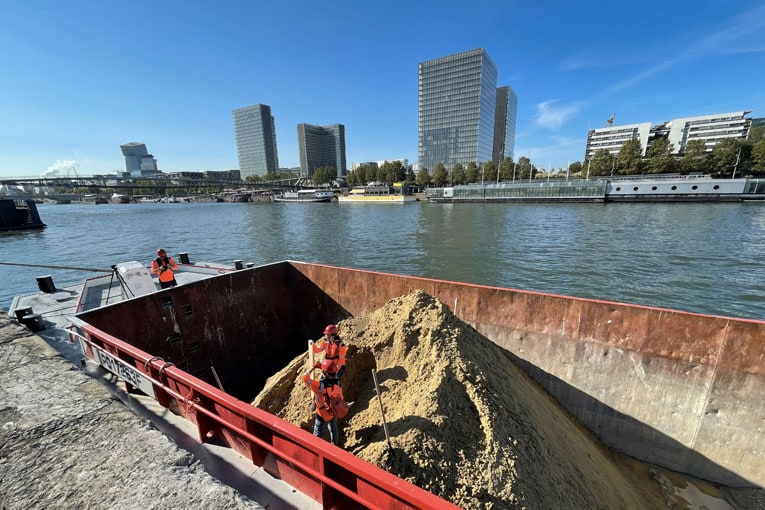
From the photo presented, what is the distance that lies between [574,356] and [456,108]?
15194cm

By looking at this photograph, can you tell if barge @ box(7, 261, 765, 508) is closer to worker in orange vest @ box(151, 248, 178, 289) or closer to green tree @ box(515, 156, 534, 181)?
worker in orange vest @ box(151, 248, 178, 289)

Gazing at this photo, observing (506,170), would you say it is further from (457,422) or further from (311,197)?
(457,422)

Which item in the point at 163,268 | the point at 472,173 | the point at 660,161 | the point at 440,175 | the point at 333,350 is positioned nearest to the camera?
the point at 333,350

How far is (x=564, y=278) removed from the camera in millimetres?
16703

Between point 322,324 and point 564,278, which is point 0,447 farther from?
point 564,278

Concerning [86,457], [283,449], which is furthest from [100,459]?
[283,449]

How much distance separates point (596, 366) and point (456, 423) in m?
4.31

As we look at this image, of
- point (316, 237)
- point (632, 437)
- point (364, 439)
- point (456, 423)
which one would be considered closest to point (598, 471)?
point (632, 437)

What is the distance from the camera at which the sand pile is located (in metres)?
3.56

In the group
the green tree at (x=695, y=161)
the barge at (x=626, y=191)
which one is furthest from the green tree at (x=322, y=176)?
the green tree at (x=695, y=161)

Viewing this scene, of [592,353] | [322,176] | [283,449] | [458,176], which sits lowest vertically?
[592,353]

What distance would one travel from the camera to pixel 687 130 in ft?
402

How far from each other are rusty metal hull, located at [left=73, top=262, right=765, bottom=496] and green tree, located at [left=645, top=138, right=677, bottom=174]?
3620 inches

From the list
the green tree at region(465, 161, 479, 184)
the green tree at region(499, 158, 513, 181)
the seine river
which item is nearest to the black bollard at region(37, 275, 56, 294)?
the seine river
